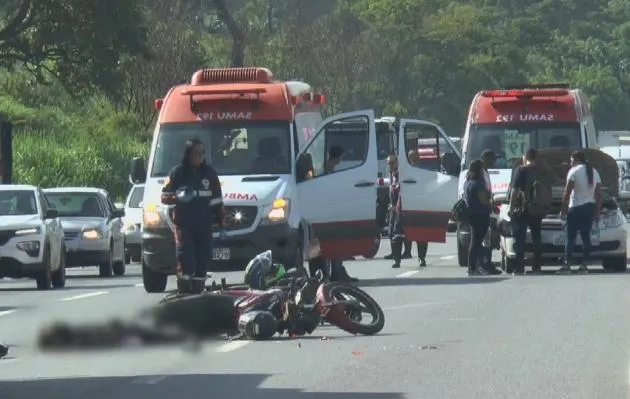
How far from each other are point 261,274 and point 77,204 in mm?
16597

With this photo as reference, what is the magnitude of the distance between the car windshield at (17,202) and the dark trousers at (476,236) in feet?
20.3

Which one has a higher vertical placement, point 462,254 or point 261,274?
point 261,274

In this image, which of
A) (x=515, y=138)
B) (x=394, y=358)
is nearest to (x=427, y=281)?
(x=515, y=138)

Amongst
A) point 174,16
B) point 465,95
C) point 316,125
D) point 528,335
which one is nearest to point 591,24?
point 465,95

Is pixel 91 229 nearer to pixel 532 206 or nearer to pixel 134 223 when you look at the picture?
pixel 134 223

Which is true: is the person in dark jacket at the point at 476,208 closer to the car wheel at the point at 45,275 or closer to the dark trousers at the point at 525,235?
the dark trousers at the point at 525,235

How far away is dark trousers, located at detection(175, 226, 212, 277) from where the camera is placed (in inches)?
799

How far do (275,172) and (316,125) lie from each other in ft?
8.86

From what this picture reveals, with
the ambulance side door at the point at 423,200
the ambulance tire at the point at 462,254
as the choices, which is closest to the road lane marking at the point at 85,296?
the ambulance side door at the point at 423,200

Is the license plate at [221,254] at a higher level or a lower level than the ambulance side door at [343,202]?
lower

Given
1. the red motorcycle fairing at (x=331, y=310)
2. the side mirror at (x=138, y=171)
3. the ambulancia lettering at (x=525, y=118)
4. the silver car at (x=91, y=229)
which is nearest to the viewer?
the red motorcycle fairing at (x=331, y=310)

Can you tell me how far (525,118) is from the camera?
30.2 m

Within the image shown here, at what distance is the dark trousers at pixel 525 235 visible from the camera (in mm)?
26328

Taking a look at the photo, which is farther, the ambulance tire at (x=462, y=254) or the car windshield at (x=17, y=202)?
the ambulance tire at (x=462, y=254)
